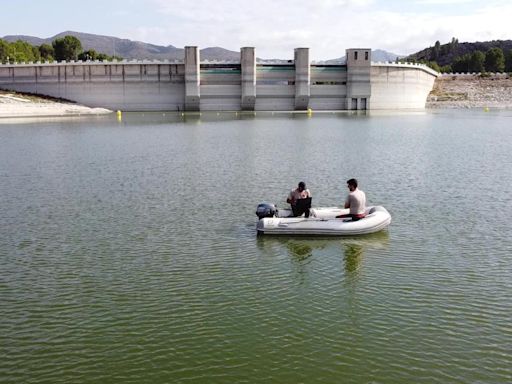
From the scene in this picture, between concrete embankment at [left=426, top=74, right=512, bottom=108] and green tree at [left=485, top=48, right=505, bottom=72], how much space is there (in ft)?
65.0

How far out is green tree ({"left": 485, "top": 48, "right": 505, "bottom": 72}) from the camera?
18450 cm

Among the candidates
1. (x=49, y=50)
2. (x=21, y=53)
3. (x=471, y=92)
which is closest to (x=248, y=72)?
(x=471, y=92)

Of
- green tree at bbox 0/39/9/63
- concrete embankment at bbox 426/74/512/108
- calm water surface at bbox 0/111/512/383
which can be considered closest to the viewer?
calm water surface at bbox 0/111/512/383

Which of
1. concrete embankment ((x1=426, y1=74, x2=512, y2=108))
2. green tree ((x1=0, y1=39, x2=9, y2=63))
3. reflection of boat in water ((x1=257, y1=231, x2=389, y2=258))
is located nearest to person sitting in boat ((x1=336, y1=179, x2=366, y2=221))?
reflection of boat in water ((x1=257, y1=231, x2=389, y2=258))

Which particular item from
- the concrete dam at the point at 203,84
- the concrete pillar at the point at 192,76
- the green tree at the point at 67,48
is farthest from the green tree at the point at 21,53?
the concrete pillar at the point at 192,76

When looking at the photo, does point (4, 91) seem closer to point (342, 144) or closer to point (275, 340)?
point (342, 144)

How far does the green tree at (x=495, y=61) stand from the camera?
605ft

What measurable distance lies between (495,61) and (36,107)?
148921 millimetres

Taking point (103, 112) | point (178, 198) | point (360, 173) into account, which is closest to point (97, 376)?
point (178, 198)

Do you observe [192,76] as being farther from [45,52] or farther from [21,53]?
[45,52]

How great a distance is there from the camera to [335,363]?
10539mm

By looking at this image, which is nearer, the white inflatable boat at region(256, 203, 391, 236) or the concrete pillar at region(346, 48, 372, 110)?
the white inflatable boat at region(256, 203, 391, 236)

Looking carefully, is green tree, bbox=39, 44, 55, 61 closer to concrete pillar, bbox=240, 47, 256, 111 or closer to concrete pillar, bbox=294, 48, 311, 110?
concrete pillar, bbox=240, 47, 256, 111

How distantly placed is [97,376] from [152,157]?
31574 millimetres
